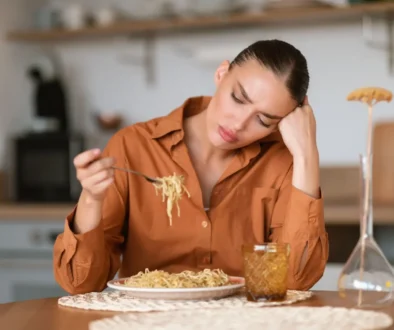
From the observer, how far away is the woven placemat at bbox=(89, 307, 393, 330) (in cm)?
129

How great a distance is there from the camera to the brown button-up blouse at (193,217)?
1.80 meters

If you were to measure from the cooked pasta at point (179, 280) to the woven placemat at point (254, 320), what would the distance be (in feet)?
0.44

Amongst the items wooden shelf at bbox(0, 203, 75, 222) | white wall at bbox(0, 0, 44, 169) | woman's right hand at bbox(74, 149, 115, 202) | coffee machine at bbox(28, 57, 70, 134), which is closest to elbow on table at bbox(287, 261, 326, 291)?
woman's right hand at bbox(74, 149, 115, 202)

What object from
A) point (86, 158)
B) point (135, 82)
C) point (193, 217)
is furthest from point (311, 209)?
point (135, 82)

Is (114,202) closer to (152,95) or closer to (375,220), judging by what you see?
(375,220)

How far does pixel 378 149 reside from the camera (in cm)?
356

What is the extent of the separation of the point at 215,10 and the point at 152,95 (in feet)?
1.82

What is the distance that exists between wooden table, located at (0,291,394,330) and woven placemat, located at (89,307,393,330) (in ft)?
0.16

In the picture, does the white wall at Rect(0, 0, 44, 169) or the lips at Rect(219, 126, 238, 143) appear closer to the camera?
the lips at Rect(219, 126, 238, 143)

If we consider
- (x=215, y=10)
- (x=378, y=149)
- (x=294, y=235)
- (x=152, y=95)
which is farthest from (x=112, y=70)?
(x=294, y=235)

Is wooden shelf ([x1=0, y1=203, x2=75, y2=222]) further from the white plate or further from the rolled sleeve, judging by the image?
the white plate

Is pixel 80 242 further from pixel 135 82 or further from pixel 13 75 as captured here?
pixel 13 75

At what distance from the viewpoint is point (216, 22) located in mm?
3770

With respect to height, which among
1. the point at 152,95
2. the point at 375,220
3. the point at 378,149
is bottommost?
the point at 375,220
